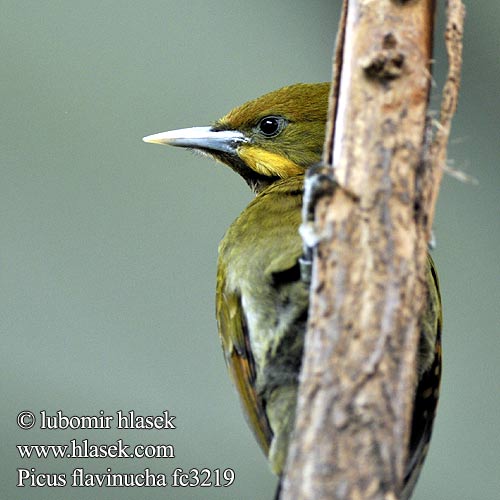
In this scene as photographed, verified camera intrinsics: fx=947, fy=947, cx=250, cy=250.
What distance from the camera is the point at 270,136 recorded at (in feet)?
12.2

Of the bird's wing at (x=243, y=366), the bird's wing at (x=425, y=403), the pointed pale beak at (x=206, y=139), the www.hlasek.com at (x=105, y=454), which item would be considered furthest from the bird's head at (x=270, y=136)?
the www.hlasek.com at (x=105, y=454)

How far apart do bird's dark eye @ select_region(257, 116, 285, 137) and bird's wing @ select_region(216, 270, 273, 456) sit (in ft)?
2.53

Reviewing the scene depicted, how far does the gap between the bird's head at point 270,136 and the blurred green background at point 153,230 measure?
119cm

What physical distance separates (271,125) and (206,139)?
28 centimetres

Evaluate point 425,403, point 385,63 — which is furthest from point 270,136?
point 385,63

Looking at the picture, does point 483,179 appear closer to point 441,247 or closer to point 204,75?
point 441,247

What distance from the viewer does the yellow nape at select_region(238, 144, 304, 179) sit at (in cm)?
362

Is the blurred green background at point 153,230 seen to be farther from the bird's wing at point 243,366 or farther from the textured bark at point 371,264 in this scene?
the textured bark at point 371,264

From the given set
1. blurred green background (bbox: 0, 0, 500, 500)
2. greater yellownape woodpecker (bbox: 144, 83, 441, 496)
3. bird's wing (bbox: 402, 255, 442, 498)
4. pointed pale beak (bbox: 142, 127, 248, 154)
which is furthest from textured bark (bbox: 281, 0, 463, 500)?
blurred green background (bbox: 0, 0, 500, 500)

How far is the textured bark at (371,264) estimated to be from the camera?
1.88 metres

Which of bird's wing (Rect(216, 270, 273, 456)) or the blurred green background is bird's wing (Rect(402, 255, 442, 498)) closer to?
bird's wing (Rect(216, 270, 273, 456))

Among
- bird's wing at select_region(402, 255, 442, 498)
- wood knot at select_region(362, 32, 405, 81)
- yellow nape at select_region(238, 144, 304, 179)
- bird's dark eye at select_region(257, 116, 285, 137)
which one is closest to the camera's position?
wood knot at select_region(362, 32, 405, 81)

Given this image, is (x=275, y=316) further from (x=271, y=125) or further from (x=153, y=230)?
(x=153, y=230)

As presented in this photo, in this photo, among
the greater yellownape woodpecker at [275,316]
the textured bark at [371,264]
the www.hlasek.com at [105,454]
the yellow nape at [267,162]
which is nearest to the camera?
the textured bark at [371,264]
